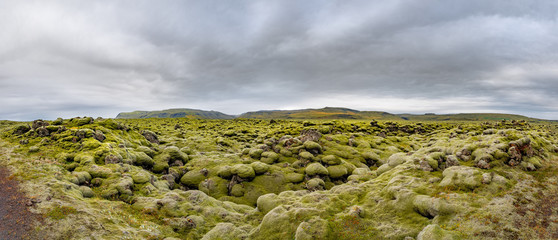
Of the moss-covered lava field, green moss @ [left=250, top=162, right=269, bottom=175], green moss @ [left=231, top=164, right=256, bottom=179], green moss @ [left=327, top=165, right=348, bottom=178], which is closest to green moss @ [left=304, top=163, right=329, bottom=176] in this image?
the moss-covered lava field

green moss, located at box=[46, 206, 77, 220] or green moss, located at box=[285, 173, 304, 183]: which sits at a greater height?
green moss, located at box=[46, 206, 77, 220]

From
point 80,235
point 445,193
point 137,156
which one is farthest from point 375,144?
point 80,235

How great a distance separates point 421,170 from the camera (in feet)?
63.6

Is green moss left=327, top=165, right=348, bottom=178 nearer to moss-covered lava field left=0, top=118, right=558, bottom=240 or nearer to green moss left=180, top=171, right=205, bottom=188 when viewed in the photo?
moss-covered lava field left=0, top=118, right=558, bottom=240

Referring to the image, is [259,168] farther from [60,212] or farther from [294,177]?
[60,212]

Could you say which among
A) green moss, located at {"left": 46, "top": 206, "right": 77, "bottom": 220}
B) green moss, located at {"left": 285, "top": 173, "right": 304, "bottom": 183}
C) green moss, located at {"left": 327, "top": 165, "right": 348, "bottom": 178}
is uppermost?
green moss, located at {"left": 46, "top": 206, "right": 77, "bottom": 220}

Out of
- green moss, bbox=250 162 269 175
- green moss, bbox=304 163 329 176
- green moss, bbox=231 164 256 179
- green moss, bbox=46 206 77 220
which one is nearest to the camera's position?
green moss, bbox=46 206 77 220

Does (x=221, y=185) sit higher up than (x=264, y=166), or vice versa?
(x=264, y=166)

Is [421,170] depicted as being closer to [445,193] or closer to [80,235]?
[445,193]

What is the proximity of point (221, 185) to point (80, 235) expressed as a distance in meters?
16.3

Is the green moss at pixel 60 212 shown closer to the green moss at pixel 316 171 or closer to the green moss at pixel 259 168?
the green moss at pixel 259 168

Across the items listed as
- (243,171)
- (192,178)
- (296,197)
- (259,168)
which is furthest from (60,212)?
(259,168)

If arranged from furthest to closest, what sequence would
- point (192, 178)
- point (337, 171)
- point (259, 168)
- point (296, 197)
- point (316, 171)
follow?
point (337, 171)
point (259, 168)
point (316, 171)
point (192, 178)
point (296, 197)

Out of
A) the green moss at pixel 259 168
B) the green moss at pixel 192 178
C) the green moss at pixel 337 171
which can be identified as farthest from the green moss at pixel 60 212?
the green moss at pixel 337 171
